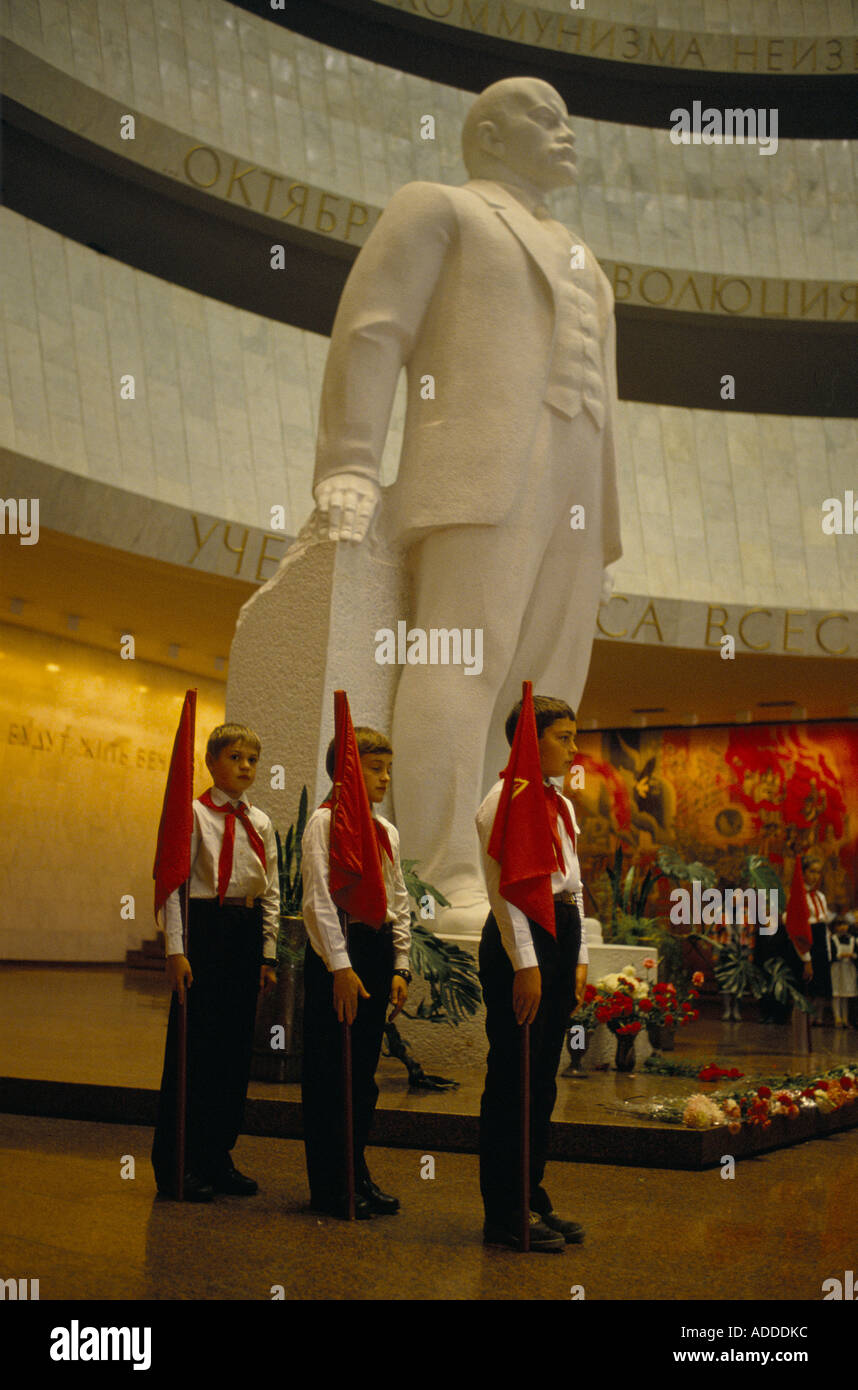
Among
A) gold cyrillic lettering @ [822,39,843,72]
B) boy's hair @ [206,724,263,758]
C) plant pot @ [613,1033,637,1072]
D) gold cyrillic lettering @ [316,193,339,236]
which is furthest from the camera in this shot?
gold cyrillic lettering @ [822,39,843,72]

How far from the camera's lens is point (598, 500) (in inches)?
221

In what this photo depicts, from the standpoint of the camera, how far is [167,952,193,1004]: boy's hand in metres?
3.18

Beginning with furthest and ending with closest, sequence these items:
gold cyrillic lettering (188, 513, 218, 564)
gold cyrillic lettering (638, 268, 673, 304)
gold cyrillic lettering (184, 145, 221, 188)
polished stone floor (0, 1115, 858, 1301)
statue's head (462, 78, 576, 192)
Result: gold cyrillic lettering (638, 268, 673, 304) < gold cyrillic lettering (184, 145, 221, 188) < gold cyrillic lettering (188, 513, 218, 564) < statue's head (462, 78, 576, 192) < polished stone floor (0, 1115, 858, 1301)

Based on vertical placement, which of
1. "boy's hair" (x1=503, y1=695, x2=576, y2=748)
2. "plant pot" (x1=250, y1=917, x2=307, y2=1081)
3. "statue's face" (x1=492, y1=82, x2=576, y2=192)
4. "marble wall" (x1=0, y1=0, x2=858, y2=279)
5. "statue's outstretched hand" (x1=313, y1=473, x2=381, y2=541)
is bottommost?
"plant pot" (x1=250, y1=917, x2=307, y2=1081)

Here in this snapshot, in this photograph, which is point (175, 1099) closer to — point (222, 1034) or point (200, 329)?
point (222, 1034)

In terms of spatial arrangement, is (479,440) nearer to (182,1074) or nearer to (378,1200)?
(182,1074)

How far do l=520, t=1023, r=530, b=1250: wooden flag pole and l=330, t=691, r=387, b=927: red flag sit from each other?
51 centimetres

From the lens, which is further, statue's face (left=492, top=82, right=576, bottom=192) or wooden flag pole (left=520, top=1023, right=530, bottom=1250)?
statue's face (left=492, top=82, right=576, bottom=192)

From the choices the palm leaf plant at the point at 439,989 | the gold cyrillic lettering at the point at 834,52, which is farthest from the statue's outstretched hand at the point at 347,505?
the gold cyrillic lettering at the point at 834,52

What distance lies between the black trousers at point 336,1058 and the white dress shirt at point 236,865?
27 cm

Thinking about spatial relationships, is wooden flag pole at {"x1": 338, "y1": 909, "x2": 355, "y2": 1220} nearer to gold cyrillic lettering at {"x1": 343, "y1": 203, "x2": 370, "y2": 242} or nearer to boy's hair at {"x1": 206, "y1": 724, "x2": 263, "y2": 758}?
boy's hair at {"x1": 206, "y1": 724, "x2": 263, "y2": 758}

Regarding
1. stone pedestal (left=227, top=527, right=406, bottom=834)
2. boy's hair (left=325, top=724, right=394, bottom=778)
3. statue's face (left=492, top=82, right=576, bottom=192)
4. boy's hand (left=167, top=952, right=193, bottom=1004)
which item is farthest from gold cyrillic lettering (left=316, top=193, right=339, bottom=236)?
boy's hand (left=167, top=952, right=193, bottom=1004)

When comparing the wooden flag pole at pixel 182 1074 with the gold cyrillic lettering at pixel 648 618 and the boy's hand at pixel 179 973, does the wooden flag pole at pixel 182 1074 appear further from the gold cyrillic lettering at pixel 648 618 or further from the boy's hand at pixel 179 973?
the gold cyrillic lettering at pixel 648 618
